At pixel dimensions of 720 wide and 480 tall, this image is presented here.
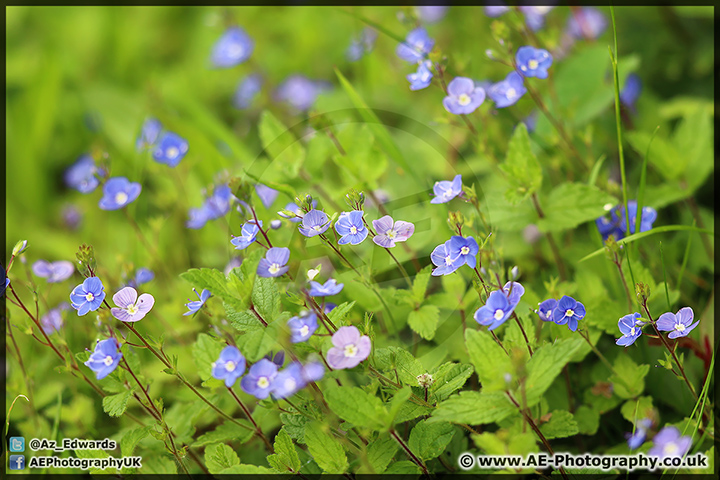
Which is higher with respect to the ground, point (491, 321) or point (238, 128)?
point (491, 321)

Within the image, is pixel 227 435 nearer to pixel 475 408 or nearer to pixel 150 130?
pixel 475 408

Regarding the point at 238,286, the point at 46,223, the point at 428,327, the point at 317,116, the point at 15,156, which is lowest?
the point at 46,223

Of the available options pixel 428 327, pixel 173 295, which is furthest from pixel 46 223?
pixel 428 327

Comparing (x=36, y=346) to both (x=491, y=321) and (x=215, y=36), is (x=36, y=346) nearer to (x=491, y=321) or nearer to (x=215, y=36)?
(x=491, y=321)

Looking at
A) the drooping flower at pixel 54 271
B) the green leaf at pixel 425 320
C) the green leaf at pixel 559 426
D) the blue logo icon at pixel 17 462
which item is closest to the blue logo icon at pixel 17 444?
the blue logo icon at pixel 17 462

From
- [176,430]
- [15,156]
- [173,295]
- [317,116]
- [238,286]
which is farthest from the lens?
[15,156]

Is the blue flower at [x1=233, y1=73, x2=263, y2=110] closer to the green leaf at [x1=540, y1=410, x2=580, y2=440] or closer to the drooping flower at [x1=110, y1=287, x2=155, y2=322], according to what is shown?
the drooping flower at [x1=110, y1=287, x2=155, y2=322]

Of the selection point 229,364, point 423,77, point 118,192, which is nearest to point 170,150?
point 118,192

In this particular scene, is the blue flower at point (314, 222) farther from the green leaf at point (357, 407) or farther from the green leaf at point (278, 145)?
the green leaf at point (278, 145)
